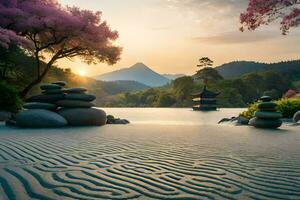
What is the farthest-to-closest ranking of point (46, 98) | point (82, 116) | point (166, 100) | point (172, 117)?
point (166, 100)
point (172, 117)
point (46, 98)
point (82, 116)

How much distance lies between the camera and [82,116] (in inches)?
616

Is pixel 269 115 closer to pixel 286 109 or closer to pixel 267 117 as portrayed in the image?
pixel 267 117

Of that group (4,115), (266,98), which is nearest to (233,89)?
(266,98)

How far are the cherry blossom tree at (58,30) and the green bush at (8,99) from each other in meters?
3.24

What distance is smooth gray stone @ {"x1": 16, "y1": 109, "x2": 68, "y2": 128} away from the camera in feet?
47.5

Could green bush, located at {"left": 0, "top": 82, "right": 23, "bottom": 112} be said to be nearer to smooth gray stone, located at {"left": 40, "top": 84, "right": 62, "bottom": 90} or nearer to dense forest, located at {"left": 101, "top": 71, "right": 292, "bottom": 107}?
smooth gray stone, located at {"left": 40, "top": 84, "right": 62, "bottom": 90}

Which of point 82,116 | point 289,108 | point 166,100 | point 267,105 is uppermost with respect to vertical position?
point 166,100

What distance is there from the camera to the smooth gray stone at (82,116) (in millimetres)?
15625

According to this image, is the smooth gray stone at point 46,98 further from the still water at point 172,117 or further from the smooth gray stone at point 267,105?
the smooth gray stone at point 267,105

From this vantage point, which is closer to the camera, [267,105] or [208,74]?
[267,105]

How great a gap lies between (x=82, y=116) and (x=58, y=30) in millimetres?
10302

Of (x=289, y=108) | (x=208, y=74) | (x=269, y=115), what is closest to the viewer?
(x=269, y=115)

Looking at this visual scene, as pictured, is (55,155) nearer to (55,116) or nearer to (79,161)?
(79,161)

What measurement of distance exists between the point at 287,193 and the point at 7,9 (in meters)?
22.1
